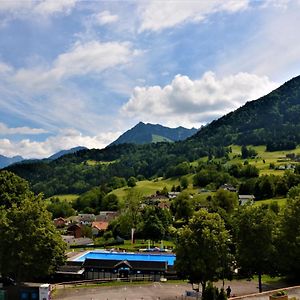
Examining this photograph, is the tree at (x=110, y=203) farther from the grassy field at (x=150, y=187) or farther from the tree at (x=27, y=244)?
the tree at (x=27, y=244)

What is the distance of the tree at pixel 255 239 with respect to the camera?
37.9 meters

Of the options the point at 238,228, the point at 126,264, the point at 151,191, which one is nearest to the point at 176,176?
the point at 151,191

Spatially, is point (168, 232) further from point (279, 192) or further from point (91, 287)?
point (279, 192)

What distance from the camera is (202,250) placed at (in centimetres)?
3609

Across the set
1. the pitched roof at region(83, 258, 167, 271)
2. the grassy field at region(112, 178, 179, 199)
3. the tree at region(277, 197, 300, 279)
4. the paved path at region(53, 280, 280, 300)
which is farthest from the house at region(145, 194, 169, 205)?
the tree at region(277, 197, 300, 279)

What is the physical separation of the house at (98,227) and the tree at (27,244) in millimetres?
59986

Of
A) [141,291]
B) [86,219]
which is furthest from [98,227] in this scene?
[141,291]

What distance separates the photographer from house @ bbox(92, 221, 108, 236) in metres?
102

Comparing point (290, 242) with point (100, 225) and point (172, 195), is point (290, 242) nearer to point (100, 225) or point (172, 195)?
point (100, 225)

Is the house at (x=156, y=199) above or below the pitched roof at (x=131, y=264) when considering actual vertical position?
above

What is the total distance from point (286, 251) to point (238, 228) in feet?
16.9

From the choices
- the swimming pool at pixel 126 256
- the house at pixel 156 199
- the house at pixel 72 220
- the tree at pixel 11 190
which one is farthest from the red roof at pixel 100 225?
the tree at pixel 11 190

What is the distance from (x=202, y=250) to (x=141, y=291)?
34.6 feet

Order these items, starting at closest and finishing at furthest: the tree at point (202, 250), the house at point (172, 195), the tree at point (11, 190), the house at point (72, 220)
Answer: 1. the tree at point (202, 250)
2. the tree at point (11, 190)
3. the house at point (72, 220)
4. the house at point (172, 195)
